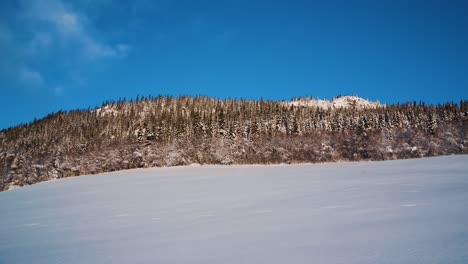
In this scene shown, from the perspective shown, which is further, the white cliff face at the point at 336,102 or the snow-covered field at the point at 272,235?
the white cliff face at the point at 336,102

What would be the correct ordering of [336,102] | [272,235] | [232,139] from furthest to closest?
1. [336,102]
2. [232,139]
3. [272,235]

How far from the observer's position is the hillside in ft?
181

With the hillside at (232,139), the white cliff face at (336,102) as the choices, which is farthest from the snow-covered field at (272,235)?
the white cliff face at (336,102)

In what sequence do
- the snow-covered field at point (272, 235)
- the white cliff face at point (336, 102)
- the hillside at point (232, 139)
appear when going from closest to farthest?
1. the snow-covered field at point (272, 235)
2. the hillside at point (232, 139)
3. the white cliff face at point (336, 102)

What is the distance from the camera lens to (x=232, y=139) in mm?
62625

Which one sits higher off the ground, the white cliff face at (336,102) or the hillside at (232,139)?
the white cliff face at (336,102)

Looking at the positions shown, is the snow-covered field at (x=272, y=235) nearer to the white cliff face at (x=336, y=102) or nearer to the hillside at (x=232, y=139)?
the hillside at (x=232, y=139)

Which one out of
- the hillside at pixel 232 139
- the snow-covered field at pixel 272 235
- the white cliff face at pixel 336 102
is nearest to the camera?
the snow-covered field at pixel 272 235

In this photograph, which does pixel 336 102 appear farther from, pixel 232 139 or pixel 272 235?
pixel 272 235

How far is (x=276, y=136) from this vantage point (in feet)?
203

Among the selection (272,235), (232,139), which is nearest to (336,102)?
(232,139)

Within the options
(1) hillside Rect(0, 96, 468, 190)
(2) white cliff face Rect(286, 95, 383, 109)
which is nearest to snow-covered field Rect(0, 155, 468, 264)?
(1) hillside Rect(0, 96, 468, 190)

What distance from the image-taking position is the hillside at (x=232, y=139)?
55094mm

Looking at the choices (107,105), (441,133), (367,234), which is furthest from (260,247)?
(107,105)
